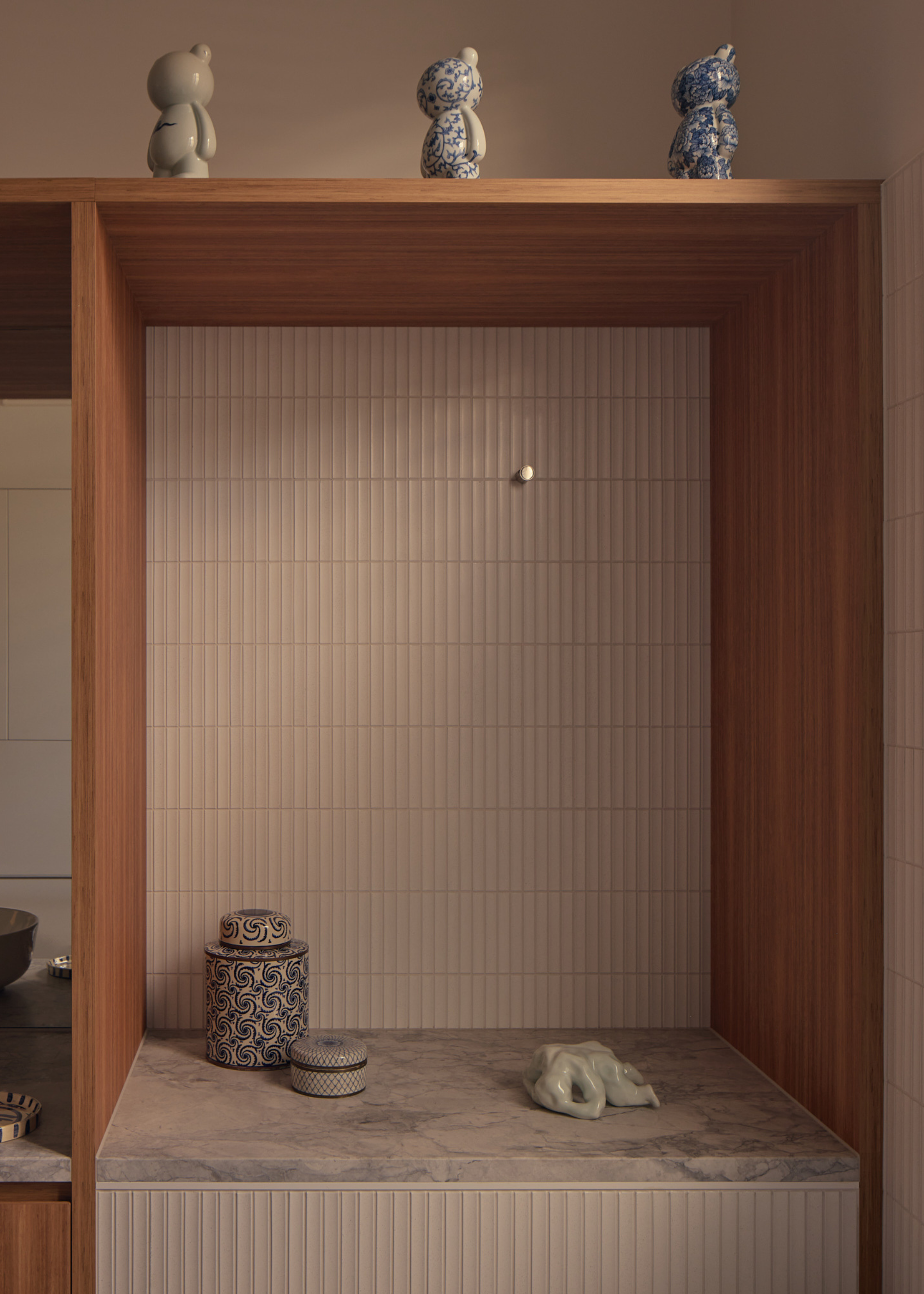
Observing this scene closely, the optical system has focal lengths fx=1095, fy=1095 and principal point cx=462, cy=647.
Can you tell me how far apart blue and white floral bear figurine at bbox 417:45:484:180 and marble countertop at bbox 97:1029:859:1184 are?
1.29 metres

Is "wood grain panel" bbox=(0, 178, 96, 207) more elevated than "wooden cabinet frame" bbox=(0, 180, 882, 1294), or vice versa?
"wood grain panel" bbox=(0, 178, 96, 207)

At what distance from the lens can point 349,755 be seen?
6.36 feet

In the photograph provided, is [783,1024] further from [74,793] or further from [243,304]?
[243,304]

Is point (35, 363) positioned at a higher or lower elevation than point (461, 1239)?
higher

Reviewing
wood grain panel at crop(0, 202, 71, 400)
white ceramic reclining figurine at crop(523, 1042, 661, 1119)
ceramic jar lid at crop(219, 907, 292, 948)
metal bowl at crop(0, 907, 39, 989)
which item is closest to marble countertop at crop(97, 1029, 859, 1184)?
white ceramic reclining figurine at crop(523, 1042, 661, 1119)

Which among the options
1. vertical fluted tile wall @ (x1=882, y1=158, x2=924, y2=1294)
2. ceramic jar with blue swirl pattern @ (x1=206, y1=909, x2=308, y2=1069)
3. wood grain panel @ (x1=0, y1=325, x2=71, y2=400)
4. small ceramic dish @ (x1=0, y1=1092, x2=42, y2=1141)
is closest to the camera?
vertical fluted tile wall @ (x1=882, y1=158, x2=924, y2=1294)

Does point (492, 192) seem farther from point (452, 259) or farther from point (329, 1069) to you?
point (329, 1069)

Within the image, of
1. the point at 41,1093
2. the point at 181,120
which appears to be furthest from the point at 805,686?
the point at 41,1093

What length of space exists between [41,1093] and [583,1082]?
805 mm

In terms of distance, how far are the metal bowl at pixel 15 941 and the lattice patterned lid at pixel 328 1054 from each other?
0.56 metres

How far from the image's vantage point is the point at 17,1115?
4.90 ft

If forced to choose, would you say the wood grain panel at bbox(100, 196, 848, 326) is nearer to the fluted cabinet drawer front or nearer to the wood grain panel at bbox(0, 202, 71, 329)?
the wood grain panel at bbox(0, 202, 71, 329)

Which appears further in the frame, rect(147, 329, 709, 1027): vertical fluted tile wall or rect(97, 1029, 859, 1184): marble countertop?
rect(147, 329, 709, 1027): vertical fluted tile wall

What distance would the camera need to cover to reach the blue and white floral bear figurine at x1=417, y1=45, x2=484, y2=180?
1468 millimetres
